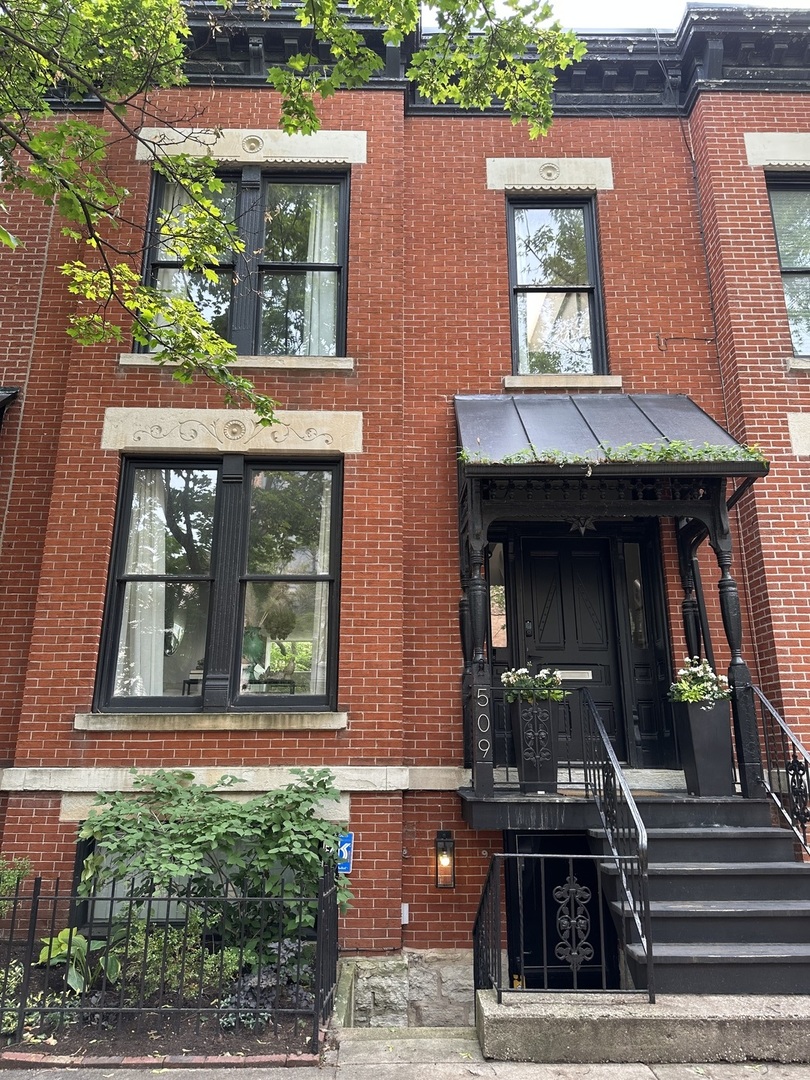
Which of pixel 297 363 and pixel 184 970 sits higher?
pixel 297 363

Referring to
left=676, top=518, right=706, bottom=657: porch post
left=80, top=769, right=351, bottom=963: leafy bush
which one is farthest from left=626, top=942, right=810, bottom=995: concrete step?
left=676, top=518, right=706, bottom=657: porch post

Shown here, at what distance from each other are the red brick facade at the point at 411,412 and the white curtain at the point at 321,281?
13.0 inches

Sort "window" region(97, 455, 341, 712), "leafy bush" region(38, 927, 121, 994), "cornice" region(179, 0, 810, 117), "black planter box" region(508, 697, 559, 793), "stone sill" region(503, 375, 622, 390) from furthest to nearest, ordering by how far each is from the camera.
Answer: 1. "cornice" region(179, 0, 810, 117)
2. "stone sill" region(503, 375, 622, 390)
3. "window" region(97, 455, 341, 712)
4. "black planter box" region(508, 697, 559, 793)
5. "leafy bush" region(38, 927, 121, 994)

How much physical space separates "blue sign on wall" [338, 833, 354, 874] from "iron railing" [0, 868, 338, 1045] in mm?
562

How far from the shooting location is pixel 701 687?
5.88 meters

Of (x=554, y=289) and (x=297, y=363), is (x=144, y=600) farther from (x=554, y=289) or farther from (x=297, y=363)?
(x=554, y=289)

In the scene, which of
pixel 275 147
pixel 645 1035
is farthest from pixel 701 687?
pixel 275 147

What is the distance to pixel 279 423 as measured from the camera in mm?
6848

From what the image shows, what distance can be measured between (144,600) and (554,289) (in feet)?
18.1

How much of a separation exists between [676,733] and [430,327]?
4.79 m

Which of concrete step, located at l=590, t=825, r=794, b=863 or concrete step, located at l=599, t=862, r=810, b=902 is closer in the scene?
concrete step, located at l=599, t=862, r=810, b=902

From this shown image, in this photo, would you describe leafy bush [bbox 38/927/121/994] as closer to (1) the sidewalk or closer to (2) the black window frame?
(1) the sidewalk

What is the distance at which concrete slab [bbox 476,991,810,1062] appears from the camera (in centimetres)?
401

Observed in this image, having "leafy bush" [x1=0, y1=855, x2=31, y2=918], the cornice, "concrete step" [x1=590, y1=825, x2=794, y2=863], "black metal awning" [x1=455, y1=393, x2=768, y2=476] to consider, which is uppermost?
the cornice
